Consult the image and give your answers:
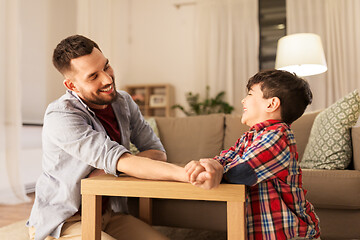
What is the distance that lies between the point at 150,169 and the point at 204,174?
173 mm

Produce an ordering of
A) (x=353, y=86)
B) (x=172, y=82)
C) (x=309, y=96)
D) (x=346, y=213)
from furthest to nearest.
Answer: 1. (x=172, y=82)
2. (x=353, y=86)
3. (x=346, y=213)
4. (x=309, y=96)

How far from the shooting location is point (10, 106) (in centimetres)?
288

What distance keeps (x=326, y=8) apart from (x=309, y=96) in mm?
3863

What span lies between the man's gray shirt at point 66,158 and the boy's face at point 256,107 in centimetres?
41

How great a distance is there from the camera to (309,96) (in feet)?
3.34

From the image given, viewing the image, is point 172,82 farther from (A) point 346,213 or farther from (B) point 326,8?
(A) point 346,213

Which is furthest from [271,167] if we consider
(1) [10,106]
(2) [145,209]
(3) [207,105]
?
(3) [207,105]

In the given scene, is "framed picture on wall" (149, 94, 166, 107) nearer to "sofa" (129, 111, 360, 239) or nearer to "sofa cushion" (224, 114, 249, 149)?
"sofa cushion" (224, 114, 249, 149)

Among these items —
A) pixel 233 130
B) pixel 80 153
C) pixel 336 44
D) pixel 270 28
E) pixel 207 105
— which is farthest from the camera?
pixel 270 28

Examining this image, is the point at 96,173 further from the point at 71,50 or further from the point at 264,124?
the point at 264,124

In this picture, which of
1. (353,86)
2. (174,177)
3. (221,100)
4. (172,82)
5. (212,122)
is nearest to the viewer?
(174,177)

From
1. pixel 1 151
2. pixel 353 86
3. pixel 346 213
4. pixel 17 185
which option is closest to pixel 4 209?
pixel 17 185

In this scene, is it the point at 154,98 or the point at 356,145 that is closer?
the point at 356,145

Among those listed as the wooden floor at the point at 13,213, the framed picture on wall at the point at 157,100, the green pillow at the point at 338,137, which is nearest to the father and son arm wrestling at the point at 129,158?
the green pillow at the point at 338,137
